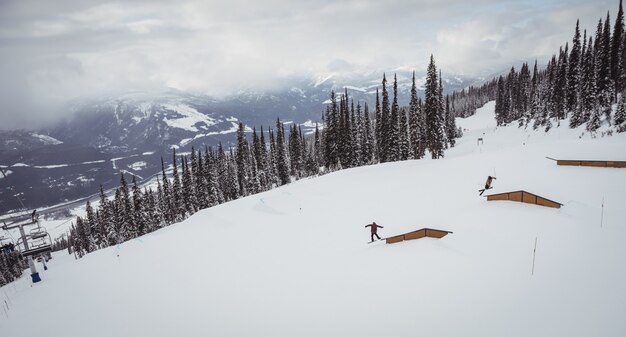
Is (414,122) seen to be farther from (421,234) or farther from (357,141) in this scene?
(421,234)

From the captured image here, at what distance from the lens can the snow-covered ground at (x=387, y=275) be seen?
8.32 m

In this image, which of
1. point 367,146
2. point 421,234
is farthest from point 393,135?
point 421,234

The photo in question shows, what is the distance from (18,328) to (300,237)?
13965 mm

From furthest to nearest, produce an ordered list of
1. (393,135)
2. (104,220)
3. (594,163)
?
1. (104,220)
2. (393,135)
3. (594,163)

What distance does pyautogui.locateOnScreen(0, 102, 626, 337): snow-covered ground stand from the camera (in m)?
8.32

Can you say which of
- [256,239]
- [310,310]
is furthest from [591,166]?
[256,239]

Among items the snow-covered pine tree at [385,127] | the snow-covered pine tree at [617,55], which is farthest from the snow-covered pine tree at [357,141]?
the snow-covered pine tree at [617,55]

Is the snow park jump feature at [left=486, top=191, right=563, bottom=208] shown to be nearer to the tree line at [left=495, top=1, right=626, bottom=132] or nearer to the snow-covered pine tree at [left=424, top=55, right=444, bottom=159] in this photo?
the tree line at [left=495, top=1, right=626, bottom=132]

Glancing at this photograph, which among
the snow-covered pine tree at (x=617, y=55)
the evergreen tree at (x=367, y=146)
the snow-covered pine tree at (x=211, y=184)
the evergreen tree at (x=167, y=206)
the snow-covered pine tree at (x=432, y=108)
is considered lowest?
the evergreen tree at (x=167, y=206)

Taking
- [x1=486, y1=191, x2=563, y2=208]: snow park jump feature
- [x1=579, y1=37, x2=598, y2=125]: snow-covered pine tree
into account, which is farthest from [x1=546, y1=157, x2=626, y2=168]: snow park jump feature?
[x1=579, y1=37, x2=598, y2=125]: snow-covered pine tree

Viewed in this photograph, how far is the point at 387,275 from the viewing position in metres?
11.3

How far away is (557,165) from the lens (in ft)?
70.6

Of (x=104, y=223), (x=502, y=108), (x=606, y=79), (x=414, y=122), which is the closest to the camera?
(x=606, y=79)

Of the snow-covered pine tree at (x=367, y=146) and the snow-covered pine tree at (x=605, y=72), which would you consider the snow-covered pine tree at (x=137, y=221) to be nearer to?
the snow-covered pine tree at (x=367, y=146)
